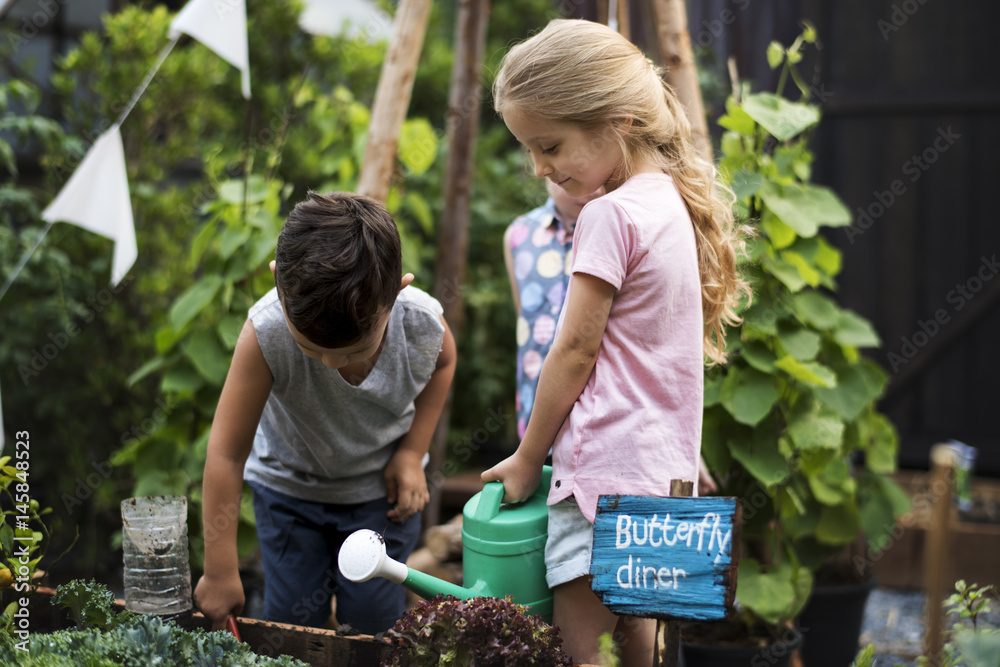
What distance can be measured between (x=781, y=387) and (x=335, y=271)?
1315 mm

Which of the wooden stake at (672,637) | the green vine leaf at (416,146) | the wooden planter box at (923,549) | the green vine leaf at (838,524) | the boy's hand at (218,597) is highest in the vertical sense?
the green vine leaf at (416,146)

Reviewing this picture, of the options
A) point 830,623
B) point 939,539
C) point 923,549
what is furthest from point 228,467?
point 923,549

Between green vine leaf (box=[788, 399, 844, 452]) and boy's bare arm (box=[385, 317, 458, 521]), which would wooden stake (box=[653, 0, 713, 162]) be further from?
boy's bare arm (box=[385, 317, 458, 521])

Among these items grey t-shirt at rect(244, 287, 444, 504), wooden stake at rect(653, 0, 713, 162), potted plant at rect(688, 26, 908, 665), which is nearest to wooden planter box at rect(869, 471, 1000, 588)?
potted plant at rect(688, 26, 908, 665)

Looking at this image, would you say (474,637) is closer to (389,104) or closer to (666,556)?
(666,556)

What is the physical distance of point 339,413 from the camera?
1573 millimetres

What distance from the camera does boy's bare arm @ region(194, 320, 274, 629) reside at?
1.42 metres

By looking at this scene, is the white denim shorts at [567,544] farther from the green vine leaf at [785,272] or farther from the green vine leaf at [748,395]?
the green vine leaf at [785,272]

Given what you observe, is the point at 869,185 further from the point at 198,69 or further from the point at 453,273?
the point at 198,69

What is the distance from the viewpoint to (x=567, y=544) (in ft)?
4.20

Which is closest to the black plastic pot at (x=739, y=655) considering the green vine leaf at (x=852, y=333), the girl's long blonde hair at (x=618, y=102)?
the green vine leaf at (x=852, y=333)

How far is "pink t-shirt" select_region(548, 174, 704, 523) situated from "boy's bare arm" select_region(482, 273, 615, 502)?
21mm

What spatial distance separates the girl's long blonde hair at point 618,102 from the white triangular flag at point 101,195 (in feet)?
4.46

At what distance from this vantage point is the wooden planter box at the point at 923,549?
10.0 ft
